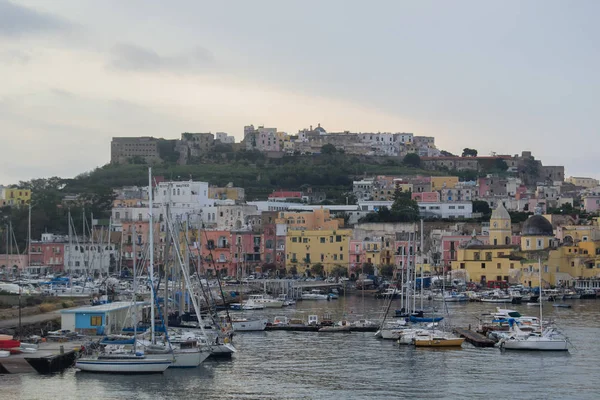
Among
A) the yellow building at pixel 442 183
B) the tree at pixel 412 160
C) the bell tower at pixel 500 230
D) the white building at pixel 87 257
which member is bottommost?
the white building at pixel 87 257

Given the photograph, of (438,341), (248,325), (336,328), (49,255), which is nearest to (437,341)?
(438,341)

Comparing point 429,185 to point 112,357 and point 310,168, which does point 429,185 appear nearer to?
point 310,168

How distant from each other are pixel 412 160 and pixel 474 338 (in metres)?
79.3

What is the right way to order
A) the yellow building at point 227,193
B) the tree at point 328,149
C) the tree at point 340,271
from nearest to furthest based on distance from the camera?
the tree at point 340,271 → the yellow building at point 227,193 → the tree at point 328,149

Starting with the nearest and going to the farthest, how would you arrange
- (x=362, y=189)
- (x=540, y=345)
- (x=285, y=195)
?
(x=540, y=345) < (x=285, y=195) < (x=362, y=189)

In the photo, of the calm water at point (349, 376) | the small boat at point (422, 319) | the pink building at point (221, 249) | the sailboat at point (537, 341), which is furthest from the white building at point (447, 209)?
the sailboat at point (537, 341)

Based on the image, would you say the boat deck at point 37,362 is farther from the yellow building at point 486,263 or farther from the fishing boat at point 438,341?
the yellow building at point 486,263

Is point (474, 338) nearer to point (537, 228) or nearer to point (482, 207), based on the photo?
point (537, 228)

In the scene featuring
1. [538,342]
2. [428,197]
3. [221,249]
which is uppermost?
[428,197]

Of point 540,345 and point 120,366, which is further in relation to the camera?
point 540,345

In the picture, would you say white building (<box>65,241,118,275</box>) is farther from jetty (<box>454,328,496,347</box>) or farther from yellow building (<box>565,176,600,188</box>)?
yellow building (<box>565,176,600,188</box>)

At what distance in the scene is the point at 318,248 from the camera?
8031cm

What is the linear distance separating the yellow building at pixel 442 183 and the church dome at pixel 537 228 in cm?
2845

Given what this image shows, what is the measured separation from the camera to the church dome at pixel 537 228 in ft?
240
